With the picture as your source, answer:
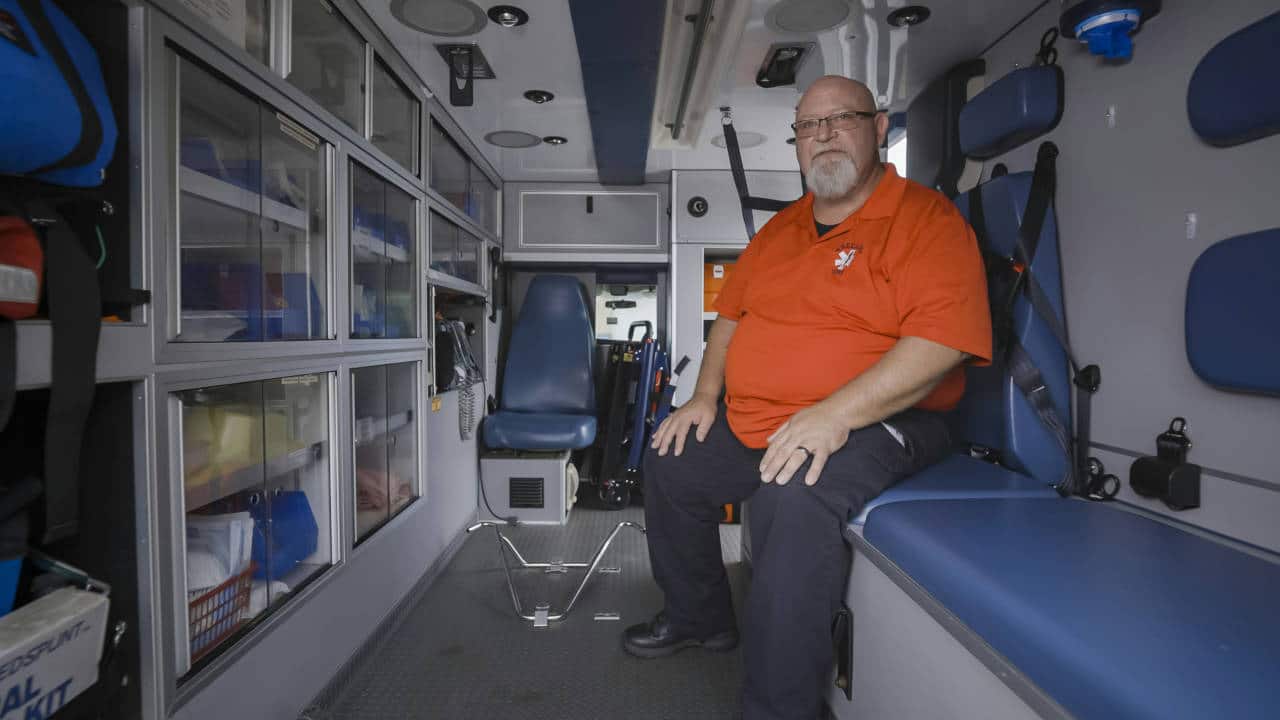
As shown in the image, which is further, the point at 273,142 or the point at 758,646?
the point at 273,142

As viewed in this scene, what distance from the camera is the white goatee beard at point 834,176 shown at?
1.90 m

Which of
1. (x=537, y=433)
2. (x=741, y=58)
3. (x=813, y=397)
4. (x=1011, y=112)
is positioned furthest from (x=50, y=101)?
(x=537, y=433)

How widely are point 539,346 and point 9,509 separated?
329 centimetres

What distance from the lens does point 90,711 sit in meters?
1.06

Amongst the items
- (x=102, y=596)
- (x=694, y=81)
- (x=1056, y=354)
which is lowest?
(x=102, y=596)

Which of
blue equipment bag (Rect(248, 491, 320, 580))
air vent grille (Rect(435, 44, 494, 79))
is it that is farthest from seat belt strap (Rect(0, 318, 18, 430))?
air vent grille (Rect(435, 44, 494, 79))

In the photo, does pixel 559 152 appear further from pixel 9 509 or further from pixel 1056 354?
pixel 9 509

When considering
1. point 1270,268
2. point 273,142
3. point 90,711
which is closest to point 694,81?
point 273,142

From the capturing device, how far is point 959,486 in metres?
1.56

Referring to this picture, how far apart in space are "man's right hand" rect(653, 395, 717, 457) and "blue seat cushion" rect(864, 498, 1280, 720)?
2.38 ft

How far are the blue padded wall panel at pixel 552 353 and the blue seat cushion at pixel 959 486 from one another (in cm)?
266

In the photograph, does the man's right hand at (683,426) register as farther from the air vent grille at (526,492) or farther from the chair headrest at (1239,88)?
the air vent grille at (526,492)

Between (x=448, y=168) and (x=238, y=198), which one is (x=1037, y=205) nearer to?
(x=238, y=198)

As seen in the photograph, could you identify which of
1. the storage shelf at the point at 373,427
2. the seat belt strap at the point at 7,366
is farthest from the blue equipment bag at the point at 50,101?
the storage shelf at the point at 373,427
